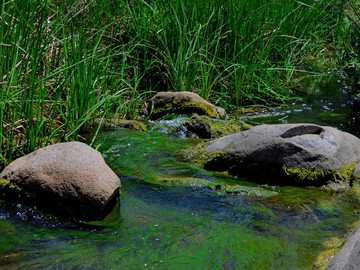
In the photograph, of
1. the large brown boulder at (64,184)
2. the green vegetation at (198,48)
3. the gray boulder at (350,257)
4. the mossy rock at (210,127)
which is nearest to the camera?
the gray boulder at (350,257)

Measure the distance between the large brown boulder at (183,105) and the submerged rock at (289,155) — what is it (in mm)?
1728

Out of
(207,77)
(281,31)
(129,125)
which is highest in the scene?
(281,31)

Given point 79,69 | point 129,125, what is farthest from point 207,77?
point 79,69

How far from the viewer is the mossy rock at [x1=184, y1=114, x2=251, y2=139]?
18.9 ft

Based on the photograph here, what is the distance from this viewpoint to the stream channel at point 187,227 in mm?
2928

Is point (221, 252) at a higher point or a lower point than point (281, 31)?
lower

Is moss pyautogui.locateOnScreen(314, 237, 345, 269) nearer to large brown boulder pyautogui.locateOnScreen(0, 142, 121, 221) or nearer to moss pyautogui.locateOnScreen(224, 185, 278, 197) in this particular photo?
moss pyautogui.locateOnScreen(224, 185, 278, 197)

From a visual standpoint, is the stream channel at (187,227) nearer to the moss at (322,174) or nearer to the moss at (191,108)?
the moss at (322,174)

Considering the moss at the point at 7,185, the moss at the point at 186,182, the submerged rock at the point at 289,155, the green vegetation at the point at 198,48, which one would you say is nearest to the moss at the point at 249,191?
the moss at the point at 186,182

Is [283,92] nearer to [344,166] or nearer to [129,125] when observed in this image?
[129,125]

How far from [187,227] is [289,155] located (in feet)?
4.68

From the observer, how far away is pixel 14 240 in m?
3.08

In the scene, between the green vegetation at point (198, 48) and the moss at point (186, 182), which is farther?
the green vegetation at point (198, 48)

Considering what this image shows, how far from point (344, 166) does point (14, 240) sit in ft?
9.49
